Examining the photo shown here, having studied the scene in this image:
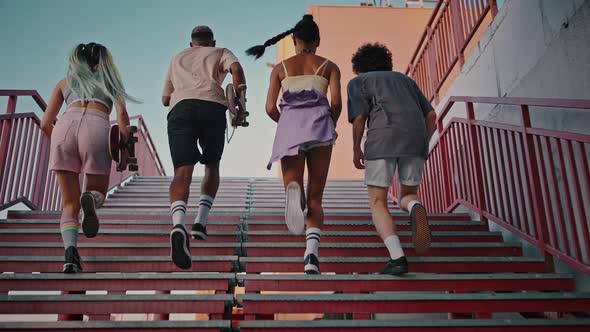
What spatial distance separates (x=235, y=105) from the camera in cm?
343

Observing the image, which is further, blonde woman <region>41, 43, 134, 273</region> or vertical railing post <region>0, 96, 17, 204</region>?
vertical railing post <region>0, 96, 17, 204</region>

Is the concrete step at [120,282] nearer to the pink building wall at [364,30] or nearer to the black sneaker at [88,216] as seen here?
the black sneaker at [88,216]

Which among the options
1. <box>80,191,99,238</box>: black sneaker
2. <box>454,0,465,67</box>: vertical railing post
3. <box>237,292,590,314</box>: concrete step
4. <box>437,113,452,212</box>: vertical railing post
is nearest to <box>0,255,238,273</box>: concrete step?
<box>80,191,99,238</box>: black sneaker

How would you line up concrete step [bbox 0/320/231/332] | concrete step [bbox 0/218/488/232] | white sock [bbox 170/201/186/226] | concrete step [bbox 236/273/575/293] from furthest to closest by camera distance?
concrete step [bbox 0/218/488/232]
white sock [bbox 170/201/186/226]
concrete step [bbox 236/273/575/293]
concrete step [bbox 0/320/231/332]

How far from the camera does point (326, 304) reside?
2.57m

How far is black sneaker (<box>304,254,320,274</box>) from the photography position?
288cm

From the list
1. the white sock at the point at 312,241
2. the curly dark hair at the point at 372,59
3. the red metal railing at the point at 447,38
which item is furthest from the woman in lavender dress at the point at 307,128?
the red metal railing at the point at 447,38

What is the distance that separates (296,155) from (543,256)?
1705 mm

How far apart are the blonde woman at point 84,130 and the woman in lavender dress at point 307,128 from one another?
3.46 feet

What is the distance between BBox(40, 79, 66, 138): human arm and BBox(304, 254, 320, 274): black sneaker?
1932 millimetres

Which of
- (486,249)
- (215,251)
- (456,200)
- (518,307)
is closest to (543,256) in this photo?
(486,249)

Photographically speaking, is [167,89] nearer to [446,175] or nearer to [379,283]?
[379,283]

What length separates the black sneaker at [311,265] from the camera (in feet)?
9.46

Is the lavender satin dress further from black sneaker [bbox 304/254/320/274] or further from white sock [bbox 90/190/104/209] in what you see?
white sock [bbox 90/190/104/209]
